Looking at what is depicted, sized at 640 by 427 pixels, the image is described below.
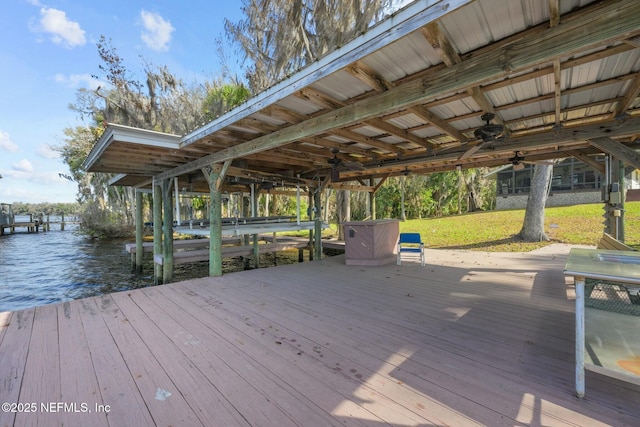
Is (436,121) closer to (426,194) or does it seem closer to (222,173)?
(222,173)

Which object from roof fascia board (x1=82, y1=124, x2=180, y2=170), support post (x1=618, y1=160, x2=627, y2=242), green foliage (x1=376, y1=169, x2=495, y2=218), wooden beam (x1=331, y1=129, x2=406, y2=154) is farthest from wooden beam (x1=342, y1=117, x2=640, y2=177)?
green foliage (x1=376, y1=169, x2=495, y2=218)

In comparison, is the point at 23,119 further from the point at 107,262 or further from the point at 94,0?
the point at 107,262

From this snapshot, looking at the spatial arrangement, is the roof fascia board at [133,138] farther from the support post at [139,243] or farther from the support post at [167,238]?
the support post at [139,243]

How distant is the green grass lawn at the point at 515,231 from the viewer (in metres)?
9.12

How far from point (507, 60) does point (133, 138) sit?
4864 mm

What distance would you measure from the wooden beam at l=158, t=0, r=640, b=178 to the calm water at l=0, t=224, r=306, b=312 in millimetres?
7661

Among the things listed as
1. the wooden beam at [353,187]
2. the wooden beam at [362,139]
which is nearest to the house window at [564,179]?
the wooden beam at [353,187]

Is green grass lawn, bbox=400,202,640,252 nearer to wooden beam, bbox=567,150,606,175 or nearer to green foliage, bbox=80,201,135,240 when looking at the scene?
wooden beam, bbox=567,150,606,175

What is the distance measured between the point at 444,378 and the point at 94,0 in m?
15.1

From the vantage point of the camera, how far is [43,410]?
1.73 meters

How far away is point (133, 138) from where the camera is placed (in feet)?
13.6

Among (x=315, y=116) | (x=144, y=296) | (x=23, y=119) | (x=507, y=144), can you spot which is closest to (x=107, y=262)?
(x=144, y=296)

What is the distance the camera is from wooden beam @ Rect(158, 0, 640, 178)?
160 cm

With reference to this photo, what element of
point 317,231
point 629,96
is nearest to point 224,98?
point 317,231
